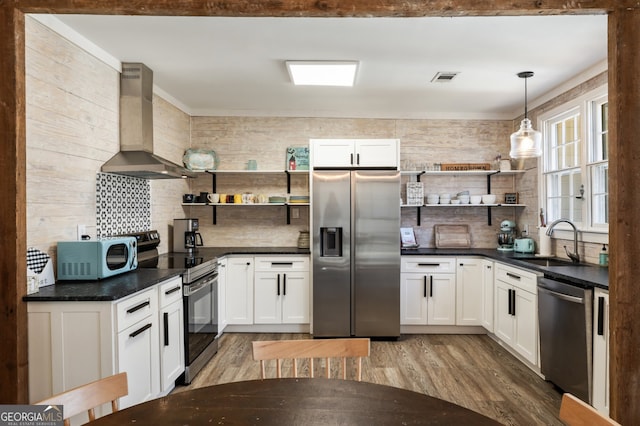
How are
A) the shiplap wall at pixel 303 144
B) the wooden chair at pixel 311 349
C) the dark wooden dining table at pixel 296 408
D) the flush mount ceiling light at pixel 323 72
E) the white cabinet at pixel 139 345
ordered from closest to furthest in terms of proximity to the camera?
the dark wooden dining table at pixel 296 408, the wooden chair at pixel 311 349, the white cabinet at pixel 139 345, the flush mount ceiling light at pixel 323 72, the shiplap wall at pixel 303 144

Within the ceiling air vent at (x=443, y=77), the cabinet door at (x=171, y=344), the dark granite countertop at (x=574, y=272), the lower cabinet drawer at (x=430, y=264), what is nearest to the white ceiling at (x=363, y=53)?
the ceiling air vent at (x=443, y=77)

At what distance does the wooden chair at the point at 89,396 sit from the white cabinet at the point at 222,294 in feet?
8.61

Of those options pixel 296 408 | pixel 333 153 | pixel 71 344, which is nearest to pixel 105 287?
pixel 71 344

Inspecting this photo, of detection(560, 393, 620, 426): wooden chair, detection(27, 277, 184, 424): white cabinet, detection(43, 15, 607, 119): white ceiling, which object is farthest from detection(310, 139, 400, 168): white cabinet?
detection(560, 393, 620, 426): wooden chair

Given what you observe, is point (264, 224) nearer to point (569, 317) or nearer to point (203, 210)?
point (203, 210)

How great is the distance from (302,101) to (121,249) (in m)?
2.56

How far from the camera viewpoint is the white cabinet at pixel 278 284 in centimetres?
407

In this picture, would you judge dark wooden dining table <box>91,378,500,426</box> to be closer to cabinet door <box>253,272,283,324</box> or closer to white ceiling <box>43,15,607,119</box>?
white ceiling <box>43,15,607,119</box>

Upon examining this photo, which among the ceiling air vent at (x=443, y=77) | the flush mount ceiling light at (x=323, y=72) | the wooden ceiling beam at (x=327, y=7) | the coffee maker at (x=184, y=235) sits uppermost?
the ceiling air vent at (x=443, y=77)

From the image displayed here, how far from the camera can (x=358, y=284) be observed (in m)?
3.92

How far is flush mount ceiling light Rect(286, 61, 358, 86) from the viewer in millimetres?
3074

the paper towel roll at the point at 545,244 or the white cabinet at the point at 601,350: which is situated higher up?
the paper towel roll at the point at 545,244

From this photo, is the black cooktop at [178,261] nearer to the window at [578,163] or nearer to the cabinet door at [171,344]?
the cabinet door at [171,344]

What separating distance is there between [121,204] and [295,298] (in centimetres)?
199
